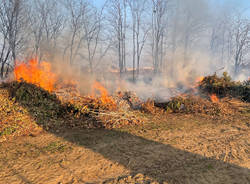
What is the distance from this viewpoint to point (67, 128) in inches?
221

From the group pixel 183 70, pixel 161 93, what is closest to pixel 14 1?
pixel 161 93

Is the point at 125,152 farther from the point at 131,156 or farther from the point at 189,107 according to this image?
the point at 189,107

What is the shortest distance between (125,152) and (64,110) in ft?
11.7

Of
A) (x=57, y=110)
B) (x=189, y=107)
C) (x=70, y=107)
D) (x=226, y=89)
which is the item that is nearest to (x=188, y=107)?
(x=189, y=107)

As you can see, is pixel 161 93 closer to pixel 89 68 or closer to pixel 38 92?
pixel 38 92

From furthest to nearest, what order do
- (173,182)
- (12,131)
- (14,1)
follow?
1. (14,1)
2. (12,131)
3. (173,182)

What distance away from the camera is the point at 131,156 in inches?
144

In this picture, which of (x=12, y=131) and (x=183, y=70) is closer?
(x=12, y=131)

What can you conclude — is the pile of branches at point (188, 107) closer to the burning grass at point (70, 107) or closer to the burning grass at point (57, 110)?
the burning grass at point (70, 107)

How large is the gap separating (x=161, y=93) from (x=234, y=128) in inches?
164

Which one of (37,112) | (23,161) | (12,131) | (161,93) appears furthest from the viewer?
(161,93)

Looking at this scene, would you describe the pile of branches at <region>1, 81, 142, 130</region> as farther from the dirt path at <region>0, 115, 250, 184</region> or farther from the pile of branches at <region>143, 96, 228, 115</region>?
the pile of branches at <region>143, 96, 228, 115</region>

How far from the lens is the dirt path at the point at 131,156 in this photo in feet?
9.43

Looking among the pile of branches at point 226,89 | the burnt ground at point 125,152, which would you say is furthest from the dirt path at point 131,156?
the pile of branches at point 226,89
